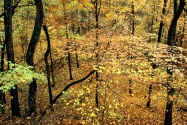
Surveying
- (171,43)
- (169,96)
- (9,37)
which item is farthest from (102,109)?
(9,37)

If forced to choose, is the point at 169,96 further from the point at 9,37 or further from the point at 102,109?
the point at 9,37

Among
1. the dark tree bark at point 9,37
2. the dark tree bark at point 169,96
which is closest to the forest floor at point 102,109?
the dark tree bark at point 169,96

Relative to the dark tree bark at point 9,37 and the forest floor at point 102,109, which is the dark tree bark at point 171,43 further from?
the dark tree bark at point 9,37

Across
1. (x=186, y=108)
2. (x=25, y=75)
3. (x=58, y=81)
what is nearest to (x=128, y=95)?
(x=186, y=108)

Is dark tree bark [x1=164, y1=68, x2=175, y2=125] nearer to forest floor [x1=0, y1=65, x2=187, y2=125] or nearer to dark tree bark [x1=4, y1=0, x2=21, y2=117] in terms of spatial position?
forest floor [x1=0, y1=65, x2=187, y2=125]

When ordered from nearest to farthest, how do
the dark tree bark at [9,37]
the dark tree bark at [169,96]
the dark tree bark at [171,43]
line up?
the dark tree bark at [9,37]
the dark tree bark at [169,96]
the dark tree bark at [171,43]

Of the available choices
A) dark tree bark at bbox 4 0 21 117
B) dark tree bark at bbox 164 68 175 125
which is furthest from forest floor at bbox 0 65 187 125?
dark tree bark at bbox 4 0 21 117

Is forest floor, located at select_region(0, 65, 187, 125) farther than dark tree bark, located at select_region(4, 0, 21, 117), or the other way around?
forest floor, located at select_region(0, 65, 187, 125)

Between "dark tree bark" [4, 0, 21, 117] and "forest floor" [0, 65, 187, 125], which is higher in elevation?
"dark tree bark" [4, 0, 21, 117]

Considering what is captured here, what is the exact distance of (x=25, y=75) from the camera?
21.6ft

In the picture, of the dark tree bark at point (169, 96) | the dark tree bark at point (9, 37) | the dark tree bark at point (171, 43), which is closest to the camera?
the dark tree bark at point (9, 37)

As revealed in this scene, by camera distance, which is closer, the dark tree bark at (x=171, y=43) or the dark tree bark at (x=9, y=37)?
the dark tree bark at (x=9, y=37)

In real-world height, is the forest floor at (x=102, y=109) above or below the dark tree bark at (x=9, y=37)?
below

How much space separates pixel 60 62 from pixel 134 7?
14.5 metres
